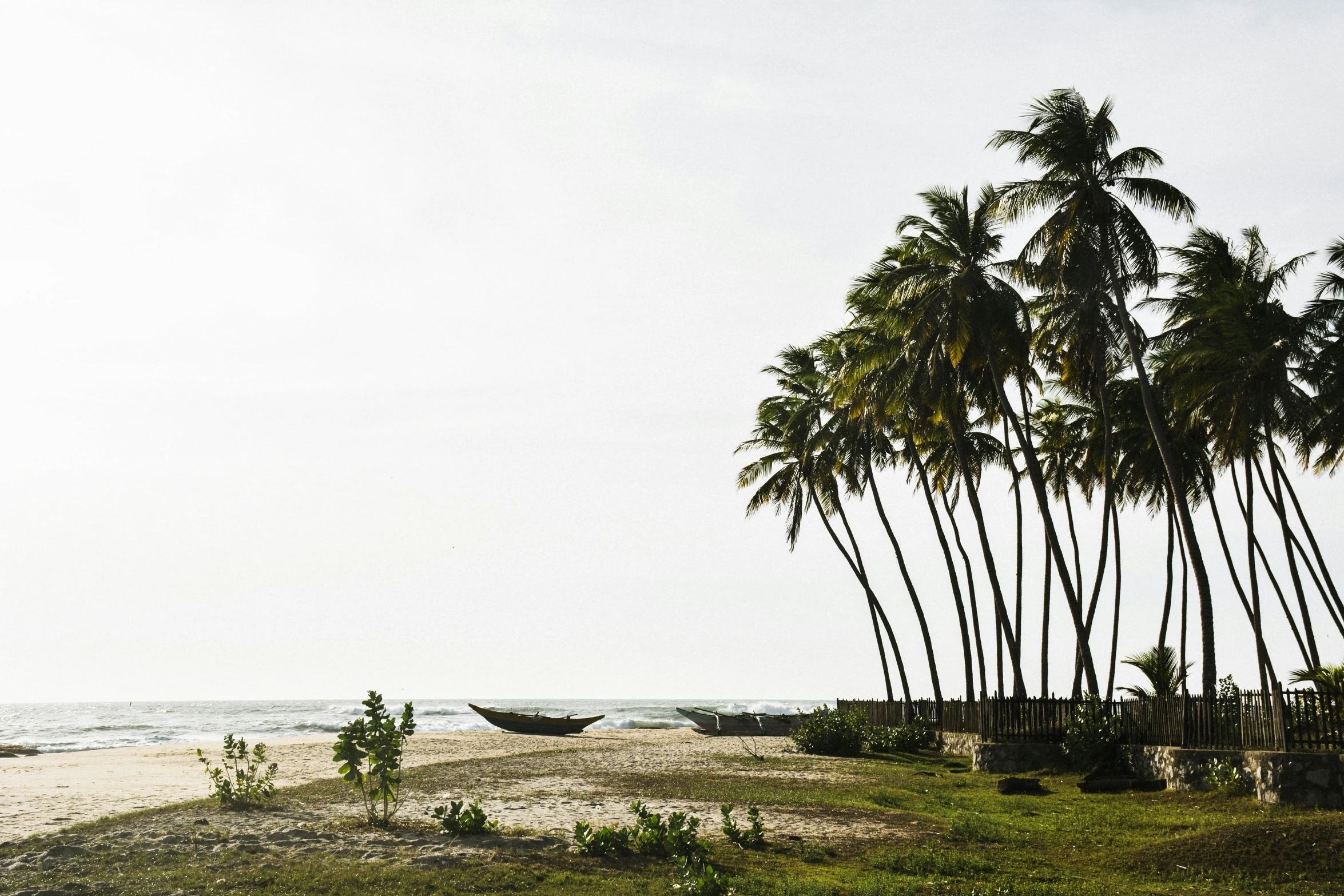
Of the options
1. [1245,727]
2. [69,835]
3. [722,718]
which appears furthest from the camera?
[722,718]

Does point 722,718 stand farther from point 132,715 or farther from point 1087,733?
point 132,715

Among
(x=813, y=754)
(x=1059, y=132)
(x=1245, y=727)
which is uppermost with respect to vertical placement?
(x=1059, y=132)

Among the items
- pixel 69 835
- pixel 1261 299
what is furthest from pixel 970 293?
pixel 69 835

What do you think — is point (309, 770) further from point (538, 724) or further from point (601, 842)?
point (538, 724)

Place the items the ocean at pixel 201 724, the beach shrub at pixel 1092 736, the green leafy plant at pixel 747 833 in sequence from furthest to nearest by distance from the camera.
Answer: the ocean at pixel 201 724 < the beach shrub at pixel 1092 736 < the green leafy plant at pixel 747 833

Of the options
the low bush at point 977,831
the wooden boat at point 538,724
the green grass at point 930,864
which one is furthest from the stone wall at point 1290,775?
the wooden boat at point 538,724

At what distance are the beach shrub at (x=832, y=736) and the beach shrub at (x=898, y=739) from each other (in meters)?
0.38

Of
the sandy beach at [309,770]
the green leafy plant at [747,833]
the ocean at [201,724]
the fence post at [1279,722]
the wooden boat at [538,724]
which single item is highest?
the fence post at [1279,722]

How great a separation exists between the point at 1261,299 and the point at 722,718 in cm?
2790

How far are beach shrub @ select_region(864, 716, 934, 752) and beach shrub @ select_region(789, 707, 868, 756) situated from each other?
38 cm

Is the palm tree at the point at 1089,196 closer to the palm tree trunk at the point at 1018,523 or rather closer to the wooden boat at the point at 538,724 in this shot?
Result: the palm tree trunk at the point at 1018,523

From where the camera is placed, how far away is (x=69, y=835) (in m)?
11.0

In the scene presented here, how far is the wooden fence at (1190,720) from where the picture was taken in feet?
46.2

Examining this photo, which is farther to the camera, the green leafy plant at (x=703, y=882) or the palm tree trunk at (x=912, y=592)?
the palm tree trunk at (x=912, y=592)
